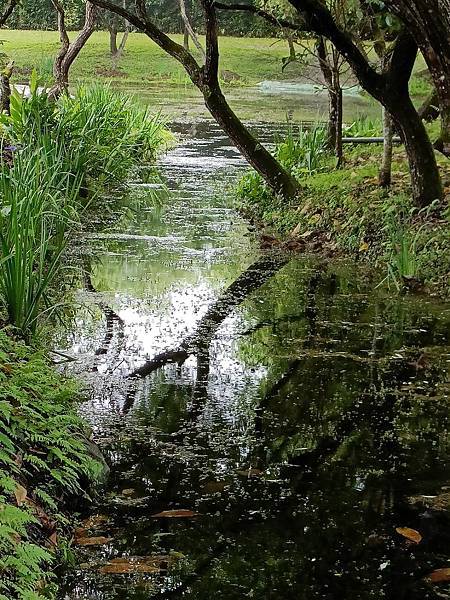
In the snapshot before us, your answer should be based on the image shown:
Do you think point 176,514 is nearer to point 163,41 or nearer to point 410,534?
point 410,534

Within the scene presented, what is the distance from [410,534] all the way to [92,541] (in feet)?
3.38

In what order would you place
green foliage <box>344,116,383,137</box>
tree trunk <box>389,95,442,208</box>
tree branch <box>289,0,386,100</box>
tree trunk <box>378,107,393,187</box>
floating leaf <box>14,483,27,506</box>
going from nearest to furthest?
floating leaf <box>14,483,27,506</box>, tree branch <box>289,0,386,100</box>, tree trunk <box>389,95,442,208</box>, tree trunk <box>378,107,393,187</box>, green foliage <box>344,116,383,137</box>

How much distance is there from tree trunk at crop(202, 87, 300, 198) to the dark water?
257 cm

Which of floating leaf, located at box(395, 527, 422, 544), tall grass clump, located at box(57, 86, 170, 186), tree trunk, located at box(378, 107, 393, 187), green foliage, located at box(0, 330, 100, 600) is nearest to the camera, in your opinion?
green foliage, located at box(0, 330, 100, 600)

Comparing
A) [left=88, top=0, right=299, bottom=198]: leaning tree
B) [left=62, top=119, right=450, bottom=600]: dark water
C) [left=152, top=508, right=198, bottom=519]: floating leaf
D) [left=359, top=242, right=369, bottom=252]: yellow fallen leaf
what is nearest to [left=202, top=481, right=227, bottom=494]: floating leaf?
[left=62, top=119, right=450, bottom=600]: dark water

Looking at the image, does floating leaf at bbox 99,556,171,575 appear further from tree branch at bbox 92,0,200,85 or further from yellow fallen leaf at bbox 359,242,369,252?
tree branch at bbox 92,0,200,85

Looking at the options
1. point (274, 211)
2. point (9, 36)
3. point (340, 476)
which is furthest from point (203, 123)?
point (9, 36)

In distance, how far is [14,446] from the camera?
2.88 m

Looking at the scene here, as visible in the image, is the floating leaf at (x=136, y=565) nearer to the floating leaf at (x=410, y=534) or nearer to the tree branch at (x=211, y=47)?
the floating leaf at (x=410, y=534)

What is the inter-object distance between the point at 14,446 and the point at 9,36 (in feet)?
131

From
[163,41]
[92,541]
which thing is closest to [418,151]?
[163,41]

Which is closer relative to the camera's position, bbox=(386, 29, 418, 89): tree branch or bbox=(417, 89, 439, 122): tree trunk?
bbox=(386, 29, 418, 89): tree branch

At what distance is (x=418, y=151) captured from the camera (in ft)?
23.3

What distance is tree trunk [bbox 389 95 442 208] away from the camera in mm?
7070
